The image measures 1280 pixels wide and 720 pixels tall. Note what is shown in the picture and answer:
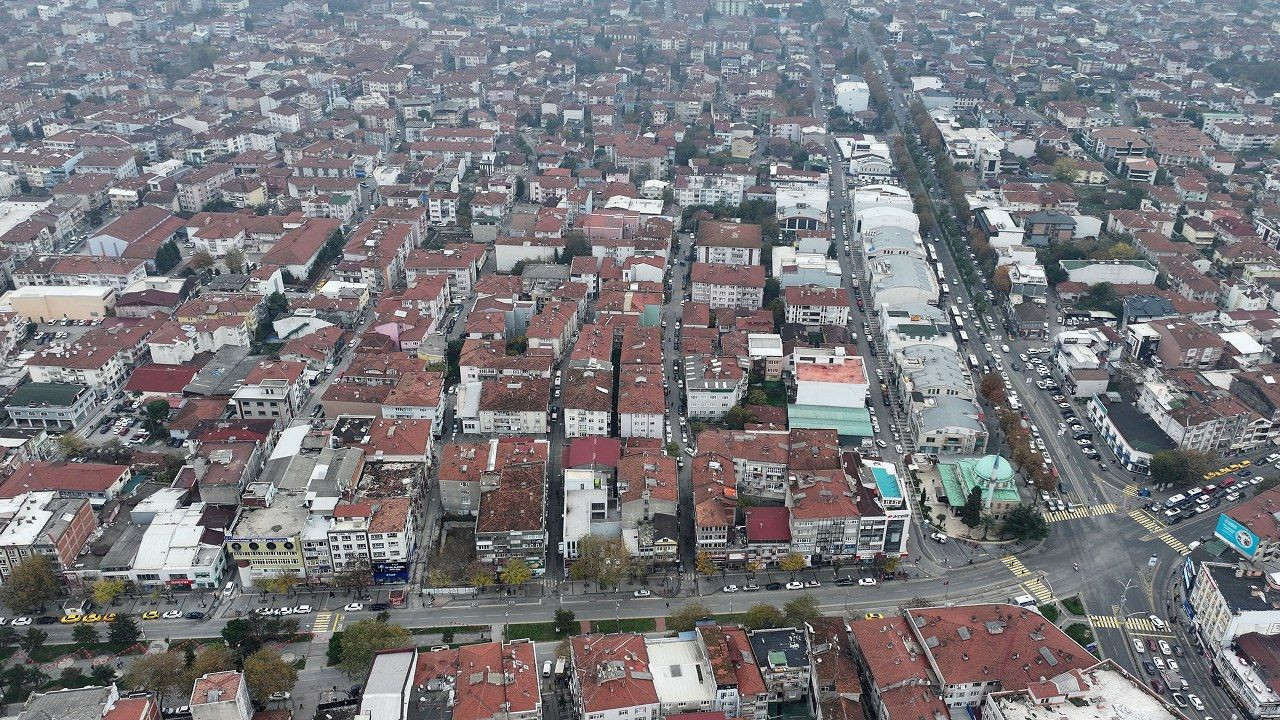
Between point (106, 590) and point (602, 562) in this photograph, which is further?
point (602, 562)

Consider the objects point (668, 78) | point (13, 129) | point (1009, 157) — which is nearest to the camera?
point (1009, 157)

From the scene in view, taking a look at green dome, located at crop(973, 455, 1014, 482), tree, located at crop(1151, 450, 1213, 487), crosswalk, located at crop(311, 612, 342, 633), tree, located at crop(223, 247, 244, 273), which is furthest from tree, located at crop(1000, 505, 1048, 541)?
tree, located at crop(223, 247, 244, 273)

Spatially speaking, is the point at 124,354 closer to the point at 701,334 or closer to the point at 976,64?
the point at 701,334

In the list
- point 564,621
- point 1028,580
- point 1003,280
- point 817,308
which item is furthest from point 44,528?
point 1003,280

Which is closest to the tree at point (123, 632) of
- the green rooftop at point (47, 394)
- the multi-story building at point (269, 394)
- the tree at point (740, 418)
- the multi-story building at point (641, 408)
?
the multi-story building at point (269, 394)

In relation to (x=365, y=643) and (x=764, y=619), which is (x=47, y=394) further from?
(x=764, y=619)

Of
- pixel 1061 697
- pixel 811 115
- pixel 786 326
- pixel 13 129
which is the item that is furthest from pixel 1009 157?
pixel 13 129
